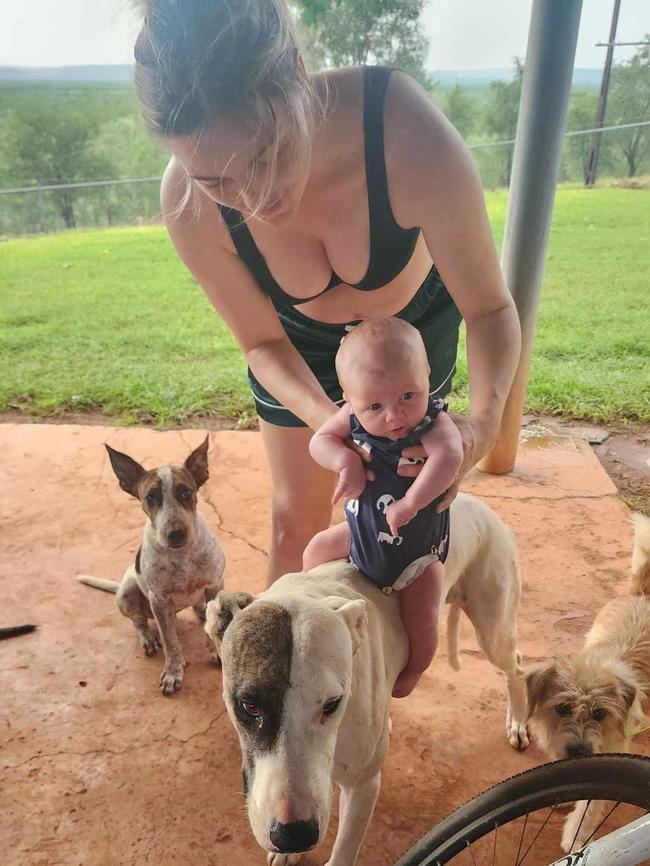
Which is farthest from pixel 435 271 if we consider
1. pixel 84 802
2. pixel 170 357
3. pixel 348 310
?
pixel 170 357

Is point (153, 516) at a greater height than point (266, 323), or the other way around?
point (266, 323)

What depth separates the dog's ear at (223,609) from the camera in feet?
3.93

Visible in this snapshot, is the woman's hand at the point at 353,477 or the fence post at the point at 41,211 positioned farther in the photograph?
the fence post at the point at 41,211

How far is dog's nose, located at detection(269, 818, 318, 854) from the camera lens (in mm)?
1057

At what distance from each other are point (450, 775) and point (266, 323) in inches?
57.7

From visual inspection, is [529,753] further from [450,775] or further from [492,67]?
[492,67]

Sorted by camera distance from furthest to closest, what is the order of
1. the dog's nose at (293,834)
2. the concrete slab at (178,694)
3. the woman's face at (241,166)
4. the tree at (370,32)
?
the tree at (370,32) < the concrete slab at (178,694) < the woman's face at (241,166) < the dog's nose at (293,834)

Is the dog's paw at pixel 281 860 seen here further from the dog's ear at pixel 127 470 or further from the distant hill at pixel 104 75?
the distant hill at pixel 104 75

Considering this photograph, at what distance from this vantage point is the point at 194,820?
187 cm

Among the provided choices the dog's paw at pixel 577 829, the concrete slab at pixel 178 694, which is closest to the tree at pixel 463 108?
the concrete slab at pixel 178 694

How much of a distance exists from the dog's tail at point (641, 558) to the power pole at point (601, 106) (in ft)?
12.5

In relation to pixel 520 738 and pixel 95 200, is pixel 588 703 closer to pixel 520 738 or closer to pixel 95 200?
pixel 520 738

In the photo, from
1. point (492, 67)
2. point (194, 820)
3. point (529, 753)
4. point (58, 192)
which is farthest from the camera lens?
point (58, 192)

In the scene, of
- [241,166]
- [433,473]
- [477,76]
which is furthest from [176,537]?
[477,76]
